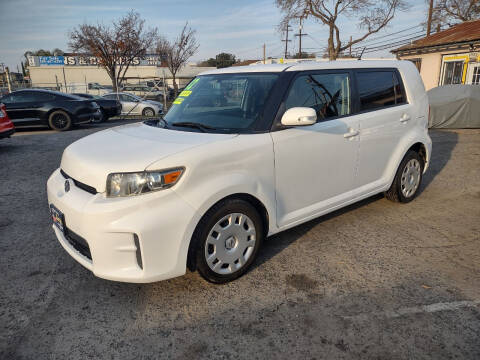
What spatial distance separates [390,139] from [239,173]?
7.56ft

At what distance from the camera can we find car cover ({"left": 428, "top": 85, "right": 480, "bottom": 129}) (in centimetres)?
1124

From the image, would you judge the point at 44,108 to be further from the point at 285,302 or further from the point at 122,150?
the point at 285,302

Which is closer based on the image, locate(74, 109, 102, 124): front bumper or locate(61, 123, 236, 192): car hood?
locate(61, 123, 236, 192): car hood

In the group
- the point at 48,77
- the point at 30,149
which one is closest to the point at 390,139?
the point at 30,149

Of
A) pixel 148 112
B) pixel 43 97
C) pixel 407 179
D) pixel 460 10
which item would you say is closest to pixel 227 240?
pixel 407 179

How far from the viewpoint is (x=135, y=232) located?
2.40 m

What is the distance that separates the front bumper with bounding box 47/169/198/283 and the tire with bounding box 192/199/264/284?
15 centimetres

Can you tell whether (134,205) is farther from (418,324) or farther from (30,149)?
(30,149)

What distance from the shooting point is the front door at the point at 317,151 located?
10.4ft

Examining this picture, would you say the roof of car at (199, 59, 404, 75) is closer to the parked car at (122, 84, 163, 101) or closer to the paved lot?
the paved lot

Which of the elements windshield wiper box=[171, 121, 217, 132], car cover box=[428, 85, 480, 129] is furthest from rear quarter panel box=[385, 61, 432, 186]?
car cover box=[428, 85, 480, 129]

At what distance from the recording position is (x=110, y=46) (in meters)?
26.9

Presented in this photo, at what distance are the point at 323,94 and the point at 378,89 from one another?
1006 mm

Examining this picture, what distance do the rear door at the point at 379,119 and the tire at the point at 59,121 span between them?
10.9m
